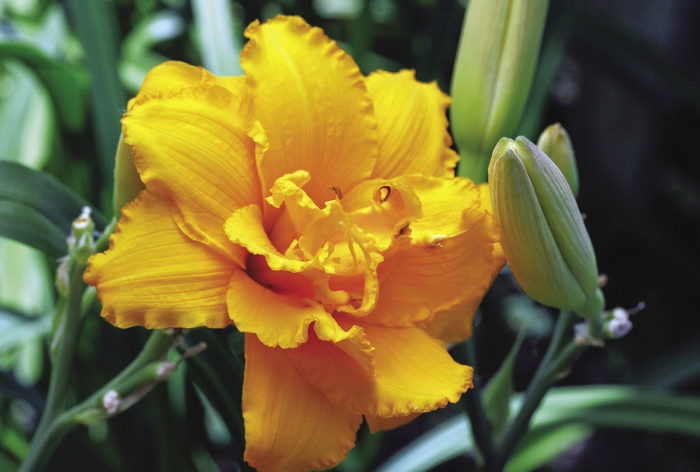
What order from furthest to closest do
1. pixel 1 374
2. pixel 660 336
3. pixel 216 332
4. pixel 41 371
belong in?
pixel 660 336
pixel 41 371
pixel 1 374
pixel 216 332

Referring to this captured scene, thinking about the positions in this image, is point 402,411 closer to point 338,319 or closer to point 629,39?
point 338,319

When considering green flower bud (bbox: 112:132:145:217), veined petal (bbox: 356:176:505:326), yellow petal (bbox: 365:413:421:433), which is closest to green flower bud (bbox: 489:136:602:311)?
veined petal (bbox: 356:176:505:326)

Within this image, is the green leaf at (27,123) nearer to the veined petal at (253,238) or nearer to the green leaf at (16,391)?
the green leaf at (16,391)

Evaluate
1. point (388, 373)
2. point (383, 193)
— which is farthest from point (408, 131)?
point (388, 373)

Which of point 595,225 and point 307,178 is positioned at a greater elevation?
point 307,178

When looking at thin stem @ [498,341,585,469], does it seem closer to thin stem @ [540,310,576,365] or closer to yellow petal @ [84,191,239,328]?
thin stem @ [540,310,576,365]

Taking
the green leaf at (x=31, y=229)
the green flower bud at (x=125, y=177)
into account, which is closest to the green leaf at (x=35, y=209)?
the green leaf at (x=31, y=229)

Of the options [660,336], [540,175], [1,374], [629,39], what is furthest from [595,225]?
[1,374]

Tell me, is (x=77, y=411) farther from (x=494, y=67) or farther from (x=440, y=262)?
(x=494, y=67)
